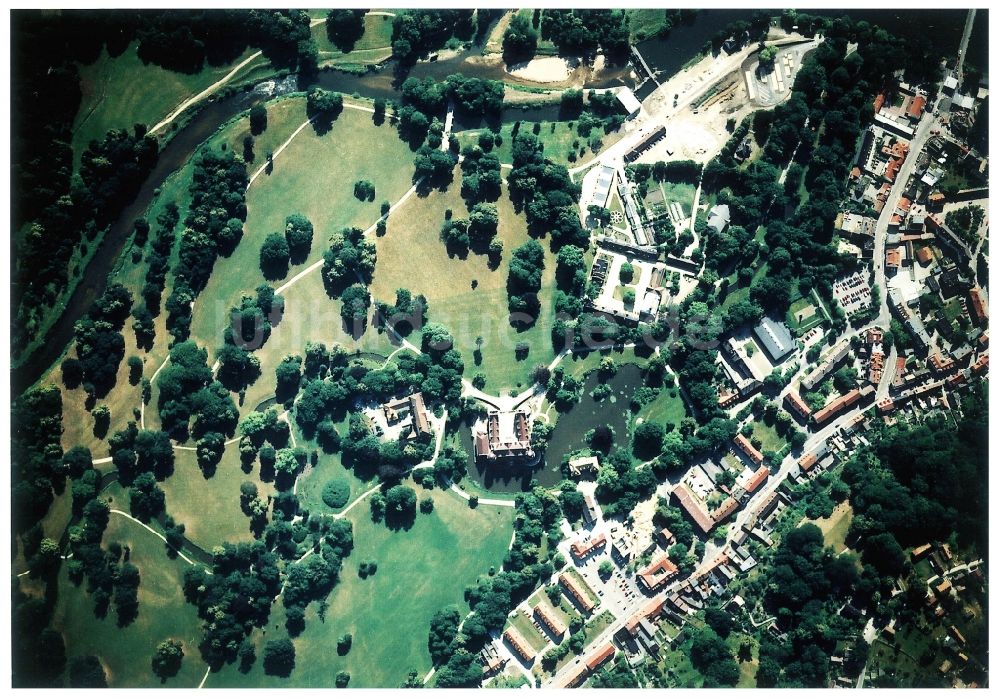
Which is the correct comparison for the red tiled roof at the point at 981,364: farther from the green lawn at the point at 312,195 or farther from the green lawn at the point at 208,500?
the green lawn at the point at 208,500

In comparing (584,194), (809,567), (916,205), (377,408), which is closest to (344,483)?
(377,408)

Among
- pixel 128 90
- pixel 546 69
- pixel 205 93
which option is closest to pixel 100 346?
pixel 128 90

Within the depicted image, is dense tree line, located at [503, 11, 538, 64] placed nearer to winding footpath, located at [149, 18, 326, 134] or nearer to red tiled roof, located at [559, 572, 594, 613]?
winding footpath, located at [149, 18, 326, 134]

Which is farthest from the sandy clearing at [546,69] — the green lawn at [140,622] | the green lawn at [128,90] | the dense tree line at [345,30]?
the green lawn at [140,622]

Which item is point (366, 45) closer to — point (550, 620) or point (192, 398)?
point (192, 398)

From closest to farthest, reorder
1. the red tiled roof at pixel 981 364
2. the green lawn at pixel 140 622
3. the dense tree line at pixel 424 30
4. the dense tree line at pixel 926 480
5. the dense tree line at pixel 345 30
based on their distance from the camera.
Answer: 1. the dense tree line at pixel 926 480
2. the green lawn at pixel 140 622
3. the red tiled roof at pixel 981 364
4. the dense tree line at pixel 424 30
5. the dense tree line at pixel 345 30
